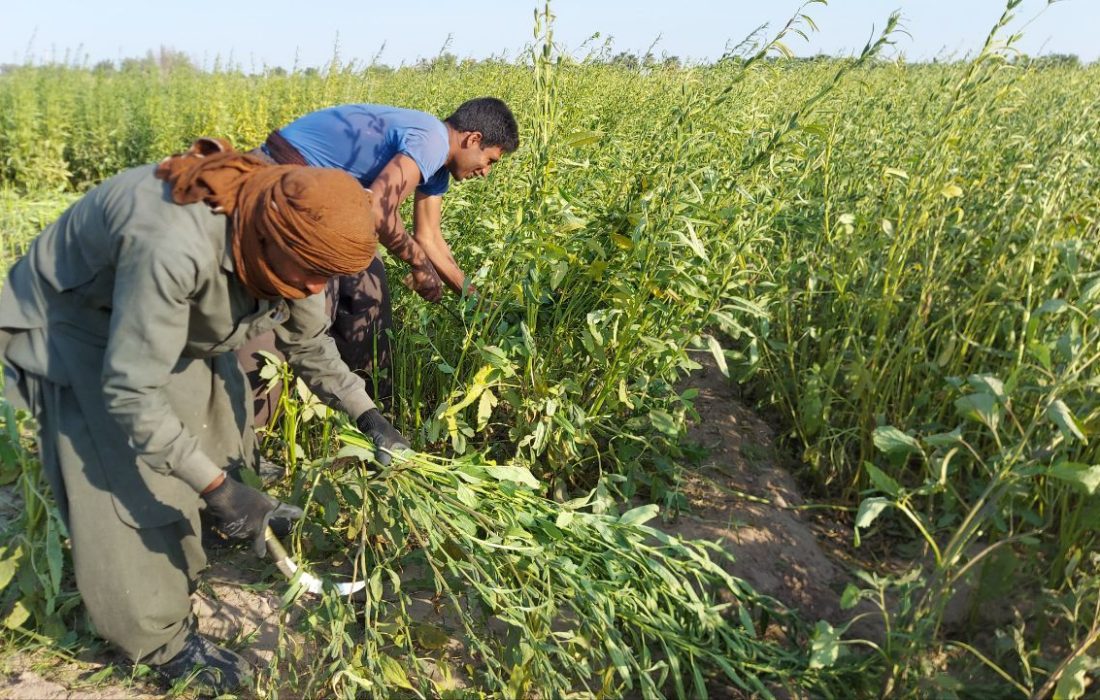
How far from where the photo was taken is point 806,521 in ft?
8.61

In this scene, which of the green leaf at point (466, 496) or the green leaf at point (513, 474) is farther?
the green leaf at point (513, 474)

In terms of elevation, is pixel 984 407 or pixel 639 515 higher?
pixel 984 407

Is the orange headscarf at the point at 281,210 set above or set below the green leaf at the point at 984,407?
above

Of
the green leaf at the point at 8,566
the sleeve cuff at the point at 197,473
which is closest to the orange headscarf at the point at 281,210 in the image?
the sleeve cuff at the point at 197,473

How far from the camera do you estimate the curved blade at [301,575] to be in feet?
5.99

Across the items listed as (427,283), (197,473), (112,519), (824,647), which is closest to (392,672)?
(197,473)

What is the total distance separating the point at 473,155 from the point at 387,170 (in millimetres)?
335

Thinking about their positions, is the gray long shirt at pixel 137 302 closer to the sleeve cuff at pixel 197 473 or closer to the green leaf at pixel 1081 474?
the sleeve cuff at pixel 197 473

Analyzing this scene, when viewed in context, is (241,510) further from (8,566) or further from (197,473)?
(8,566)

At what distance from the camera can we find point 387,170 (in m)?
2.66

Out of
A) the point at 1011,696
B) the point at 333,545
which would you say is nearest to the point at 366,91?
the point at 333,545

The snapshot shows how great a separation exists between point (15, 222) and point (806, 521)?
4.69 meters

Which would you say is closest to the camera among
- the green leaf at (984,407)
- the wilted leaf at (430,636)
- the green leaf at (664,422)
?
the green leaf at (984,407)

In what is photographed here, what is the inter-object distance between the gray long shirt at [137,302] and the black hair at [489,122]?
3.76 ft
